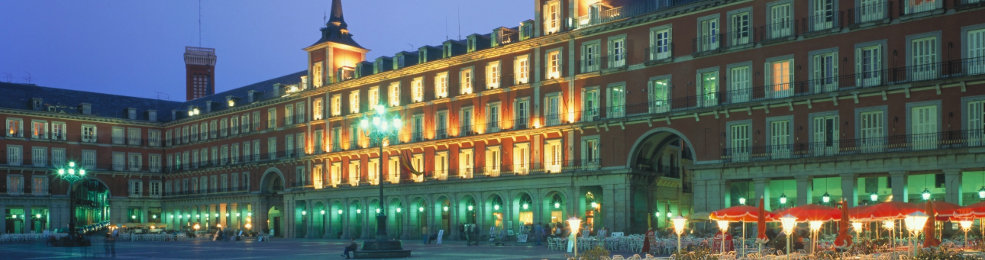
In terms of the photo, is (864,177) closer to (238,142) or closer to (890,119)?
(890,119)

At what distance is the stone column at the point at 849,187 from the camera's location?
40344 millimetres

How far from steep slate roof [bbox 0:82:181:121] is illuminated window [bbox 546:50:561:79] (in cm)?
5317

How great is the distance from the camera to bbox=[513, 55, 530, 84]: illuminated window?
5622 centimetres

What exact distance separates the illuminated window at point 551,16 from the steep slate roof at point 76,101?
53.0 meters

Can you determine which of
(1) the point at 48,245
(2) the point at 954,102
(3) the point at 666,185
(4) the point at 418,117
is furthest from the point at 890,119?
(1) the point at 48,245

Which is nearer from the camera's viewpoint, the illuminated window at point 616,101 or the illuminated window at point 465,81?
the illuminated window at point 616,101

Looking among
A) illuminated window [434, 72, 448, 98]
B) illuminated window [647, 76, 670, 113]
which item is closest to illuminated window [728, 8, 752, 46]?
illuminated window [647, 76, 670, 113]

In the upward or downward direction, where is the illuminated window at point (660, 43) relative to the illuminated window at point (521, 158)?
upward

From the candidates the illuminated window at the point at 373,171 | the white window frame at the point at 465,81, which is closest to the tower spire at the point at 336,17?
the illuminated window at the point at 373,171

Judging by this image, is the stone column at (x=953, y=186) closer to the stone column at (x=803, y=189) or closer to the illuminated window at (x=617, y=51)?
the stone column at (x=803, y=189)

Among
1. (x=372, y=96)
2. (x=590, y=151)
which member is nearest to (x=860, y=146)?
(x=590, y=151)

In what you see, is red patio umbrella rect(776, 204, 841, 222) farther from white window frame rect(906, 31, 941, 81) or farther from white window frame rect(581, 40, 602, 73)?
white window frame rect(581, 40, 602, 73)

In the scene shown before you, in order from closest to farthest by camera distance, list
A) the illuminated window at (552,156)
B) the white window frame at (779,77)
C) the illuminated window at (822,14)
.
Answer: the illuminated window at (822,14) < the white window frame at (779,77) < the illuminated window at (552,156)

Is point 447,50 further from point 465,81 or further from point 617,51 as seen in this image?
point 617,51
